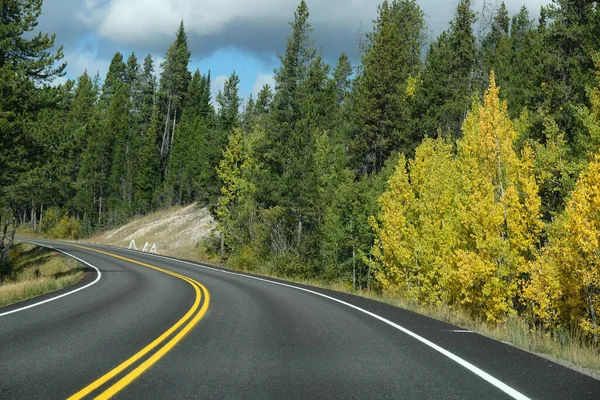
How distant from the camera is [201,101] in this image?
273ft

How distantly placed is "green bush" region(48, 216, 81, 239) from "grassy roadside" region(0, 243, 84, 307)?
27.5 meters

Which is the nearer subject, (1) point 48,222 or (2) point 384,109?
(2) point 384,109

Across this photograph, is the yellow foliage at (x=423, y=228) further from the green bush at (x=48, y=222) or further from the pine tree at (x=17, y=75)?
the green bush at (x=48, y=222)

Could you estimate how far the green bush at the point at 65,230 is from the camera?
245ft

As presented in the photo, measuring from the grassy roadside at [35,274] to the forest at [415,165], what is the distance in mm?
1868

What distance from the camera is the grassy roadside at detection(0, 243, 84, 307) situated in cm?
1402

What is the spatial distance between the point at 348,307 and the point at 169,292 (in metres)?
5.94

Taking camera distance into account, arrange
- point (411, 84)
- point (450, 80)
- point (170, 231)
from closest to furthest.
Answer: point (450, 80) → point (411, 84) → point (170, 231)

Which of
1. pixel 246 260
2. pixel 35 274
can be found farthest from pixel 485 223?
pixel 35 274

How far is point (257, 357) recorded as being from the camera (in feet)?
21.1

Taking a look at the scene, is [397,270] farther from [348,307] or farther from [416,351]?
[416,351]

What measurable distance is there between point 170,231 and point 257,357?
50.2 m

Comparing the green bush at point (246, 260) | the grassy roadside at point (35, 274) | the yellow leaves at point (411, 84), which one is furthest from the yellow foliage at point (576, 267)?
the yellow leaves at point (411, 84)

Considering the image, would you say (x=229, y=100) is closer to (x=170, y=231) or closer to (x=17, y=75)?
(x=170, y=231)
